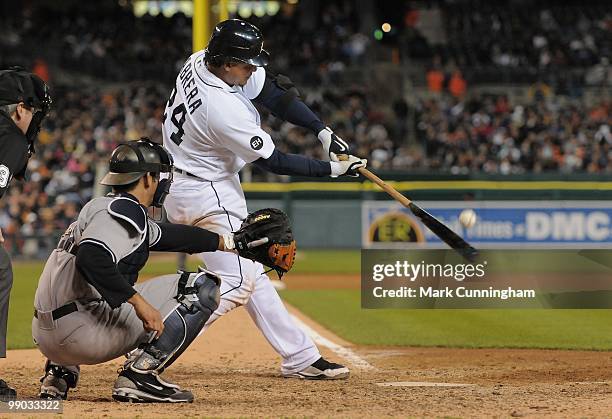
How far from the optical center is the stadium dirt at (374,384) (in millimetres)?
5004

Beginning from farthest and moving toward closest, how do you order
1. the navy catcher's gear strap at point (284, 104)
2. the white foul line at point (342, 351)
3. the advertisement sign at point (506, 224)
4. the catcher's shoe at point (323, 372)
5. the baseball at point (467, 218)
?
the advertisement sign at point (506, 224)
the baseball at point (467, 218)
the white foul line at point (342, 351)
the navy catcher's gear strap at point (284, 104)
the catcher's shoe at point (323, 372)

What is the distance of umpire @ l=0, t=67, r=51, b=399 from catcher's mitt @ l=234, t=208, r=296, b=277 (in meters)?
1.10

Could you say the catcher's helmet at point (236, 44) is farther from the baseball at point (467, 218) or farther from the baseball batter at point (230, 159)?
the baseball at point (467, 218)

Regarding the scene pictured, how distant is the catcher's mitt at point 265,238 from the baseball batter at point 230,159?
495 millimetres

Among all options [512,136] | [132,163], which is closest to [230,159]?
[132,163]

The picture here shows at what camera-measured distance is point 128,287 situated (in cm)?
477

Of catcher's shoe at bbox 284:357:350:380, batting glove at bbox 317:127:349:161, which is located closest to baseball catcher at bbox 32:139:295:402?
batting glove at bbox 317:127:349:161

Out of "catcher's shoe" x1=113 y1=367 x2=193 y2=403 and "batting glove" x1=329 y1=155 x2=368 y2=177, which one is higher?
"batting glove" x1=329 y1=155 x2=368 y2=177

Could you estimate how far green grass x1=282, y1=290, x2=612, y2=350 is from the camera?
328 inches

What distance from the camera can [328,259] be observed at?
732 inches

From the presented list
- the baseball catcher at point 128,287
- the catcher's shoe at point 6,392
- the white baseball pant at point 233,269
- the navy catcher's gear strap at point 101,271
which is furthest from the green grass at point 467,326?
→ the navy catcher's gear strap at point 101,271

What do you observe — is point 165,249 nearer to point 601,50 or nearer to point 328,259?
point 328,259

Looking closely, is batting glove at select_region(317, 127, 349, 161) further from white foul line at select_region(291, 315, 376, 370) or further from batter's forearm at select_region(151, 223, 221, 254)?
white foul line at select_region(291, 315, 376, 370)

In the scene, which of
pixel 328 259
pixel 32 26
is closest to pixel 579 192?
pixel 328 259
